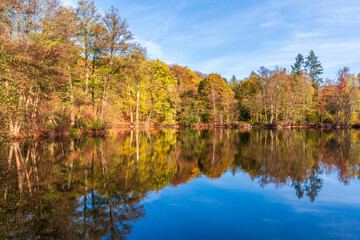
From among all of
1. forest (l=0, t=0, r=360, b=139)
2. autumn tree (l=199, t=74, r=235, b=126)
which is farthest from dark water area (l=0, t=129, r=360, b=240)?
autumn tree (l=199, t=74, r=235, b=126)

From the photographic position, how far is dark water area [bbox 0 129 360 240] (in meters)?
4.05

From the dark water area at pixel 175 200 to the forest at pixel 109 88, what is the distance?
21.9ft

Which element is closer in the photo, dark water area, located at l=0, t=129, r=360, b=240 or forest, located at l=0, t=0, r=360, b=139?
dark water area, located at l=0, t=129, r=360, b=240

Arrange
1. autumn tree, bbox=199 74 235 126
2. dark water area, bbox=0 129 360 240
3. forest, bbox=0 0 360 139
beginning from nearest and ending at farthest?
dark water area, bbox=0 129 360 240 < forest, bbox=0 0 360 139 < autumn tree, bbox=199 74 235 126

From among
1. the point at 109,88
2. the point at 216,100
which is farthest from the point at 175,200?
the point at 216,100

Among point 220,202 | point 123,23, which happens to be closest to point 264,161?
point 220,202

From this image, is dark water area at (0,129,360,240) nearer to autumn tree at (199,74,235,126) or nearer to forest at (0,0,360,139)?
forest at (0,0,360,139)

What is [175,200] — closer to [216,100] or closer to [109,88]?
[109,88]

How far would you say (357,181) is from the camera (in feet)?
24.3

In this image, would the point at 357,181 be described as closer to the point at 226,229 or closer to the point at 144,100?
the point at 226,229

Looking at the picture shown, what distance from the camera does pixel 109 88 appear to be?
3203 cm

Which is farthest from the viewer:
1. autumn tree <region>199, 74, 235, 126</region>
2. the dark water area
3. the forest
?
autumn tree <region>199, 74, 235, 126</region>

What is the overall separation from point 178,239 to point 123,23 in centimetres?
2626

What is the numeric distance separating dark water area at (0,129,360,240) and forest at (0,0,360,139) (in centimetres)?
666
